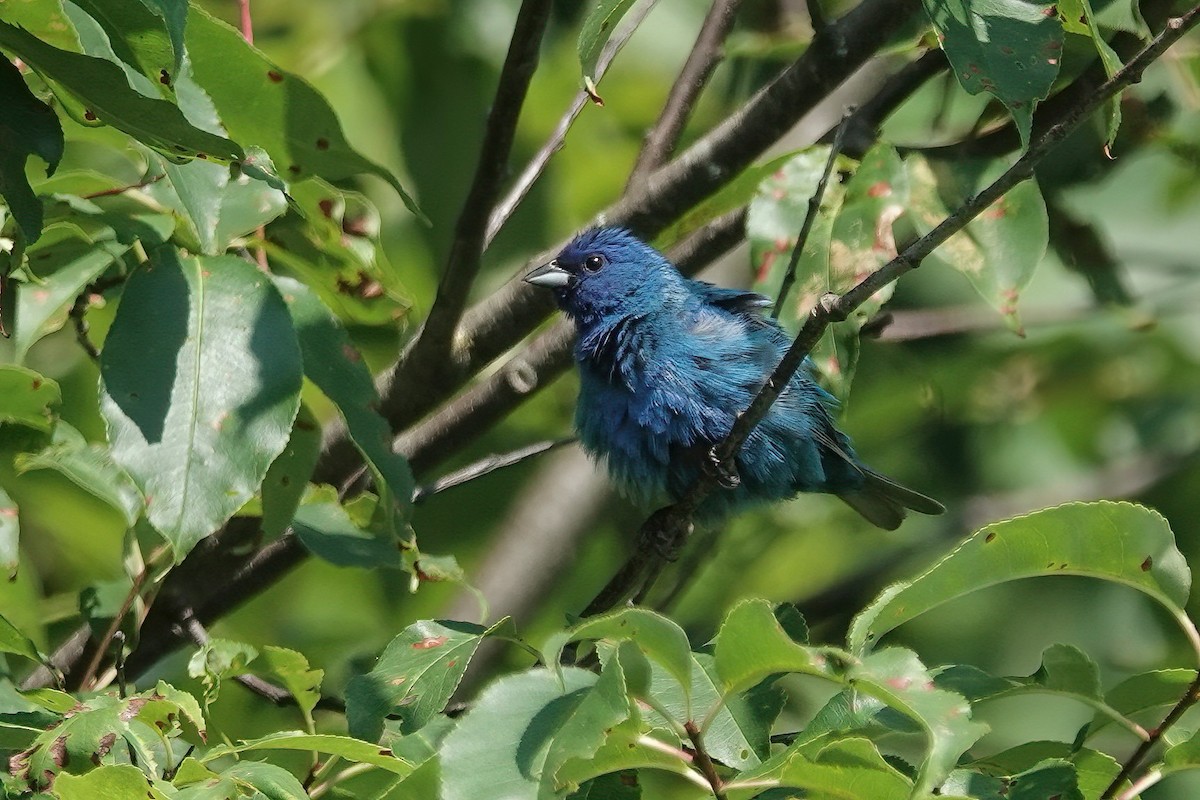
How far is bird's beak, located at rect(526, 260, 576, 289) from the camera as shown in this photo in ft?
13.8

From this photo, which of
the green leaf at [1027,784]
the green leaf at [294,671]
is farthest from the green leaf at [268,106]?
the green leaf at [1027,784]

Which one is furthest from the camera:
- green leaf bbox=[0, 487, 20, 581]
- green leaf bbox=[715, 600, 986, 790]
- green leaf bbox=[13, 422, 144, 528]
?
green leaf bbox=[13, 422, 144, 528]

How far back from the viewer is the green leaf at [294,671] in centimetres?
291

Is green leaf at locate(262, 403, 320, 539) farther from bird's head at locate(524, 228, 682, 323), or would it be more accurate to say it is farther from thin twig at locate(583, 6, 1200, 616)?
bird's head at locate(524, 228, 682, 323)

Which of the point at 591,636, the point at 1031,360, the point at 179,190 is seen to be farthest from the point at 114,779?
the point at 1031,360

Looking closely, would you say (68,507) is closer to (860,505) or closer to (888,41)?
(860,505)

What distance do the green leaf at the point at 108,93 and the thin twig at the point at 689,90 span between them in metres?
2.06

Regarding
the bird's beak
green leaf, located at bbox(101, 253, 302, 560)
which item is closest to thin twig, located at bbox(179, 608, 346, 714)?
green leaf, located at bbox(101, 253, 302, 560)

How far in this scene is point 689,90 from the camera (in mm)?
4203

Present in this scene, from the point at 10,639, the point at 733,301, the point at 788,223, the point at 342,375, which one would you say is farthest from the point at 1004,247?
the point at 10,639

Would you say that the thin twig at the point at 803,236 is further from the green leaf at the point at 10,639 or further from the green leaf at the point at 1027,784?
the green leaf at the point at 10,639

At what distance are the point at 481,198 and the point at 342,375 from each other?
2.64 ft

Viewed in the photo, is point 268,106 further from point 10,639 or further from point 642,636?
point 642,636

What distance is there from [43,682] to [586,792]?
168 cm
